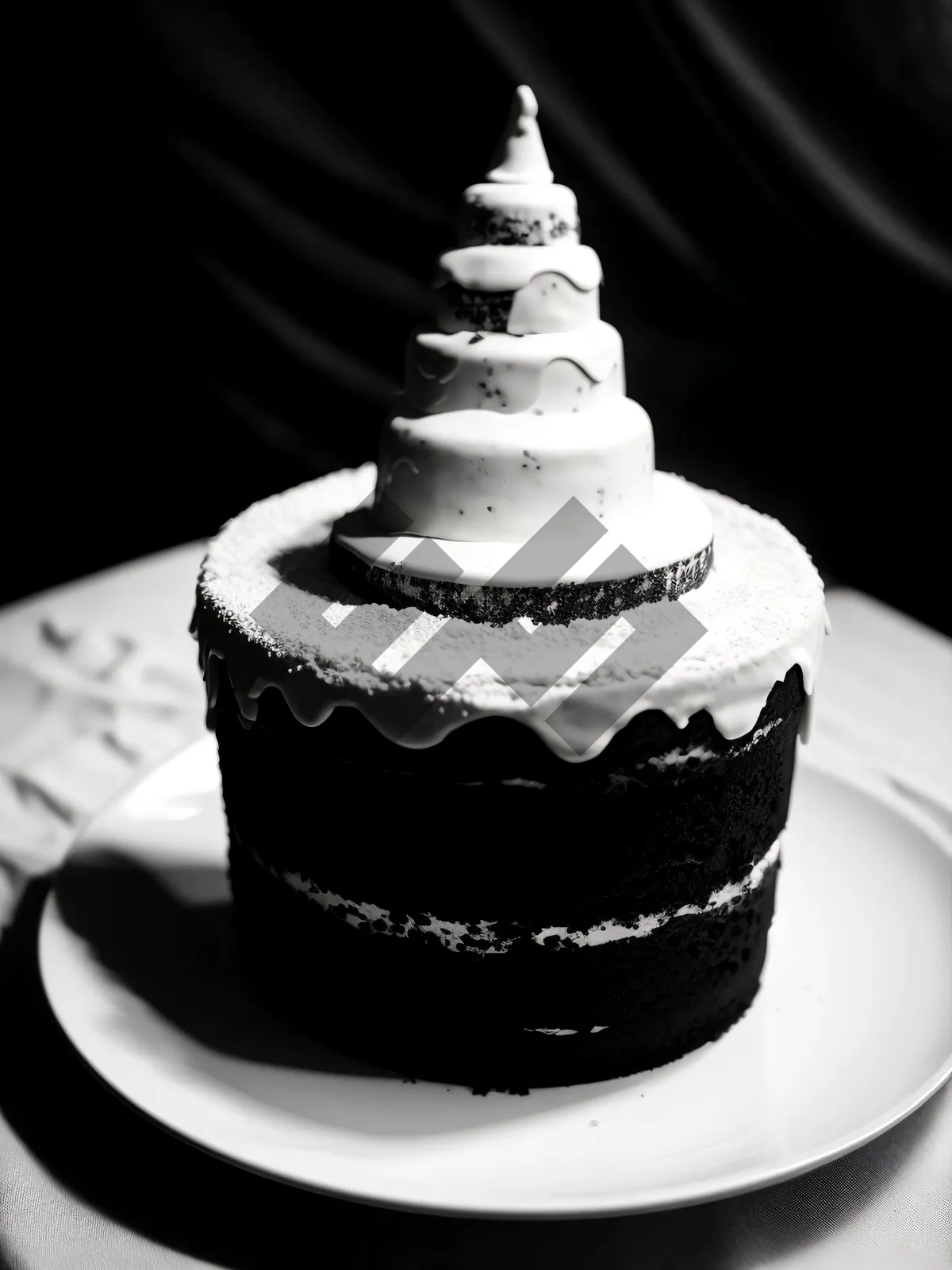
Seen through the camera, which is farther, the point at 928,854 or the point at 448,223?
the point at 448,223

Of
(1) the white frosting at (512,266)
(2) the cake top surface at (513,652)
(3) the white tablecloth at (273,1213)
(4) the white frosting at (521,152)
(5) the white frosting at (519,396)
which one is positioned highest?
(4) the white frosting at (521,152)

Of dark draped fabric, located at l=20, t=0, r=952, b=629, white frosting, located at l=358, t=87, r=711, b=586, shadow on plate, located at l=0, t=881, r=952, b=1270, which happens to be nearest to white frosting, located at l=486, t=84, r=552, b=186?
white frosting, located at l=358, t=87, r=711, b=586

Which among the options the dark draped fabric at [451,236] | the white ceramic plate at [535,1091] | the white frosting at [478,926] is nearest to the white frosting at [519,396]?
the white frosting at [478,926]

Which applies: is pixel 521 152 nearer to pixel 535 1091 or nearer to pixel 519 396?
pixel 519 396

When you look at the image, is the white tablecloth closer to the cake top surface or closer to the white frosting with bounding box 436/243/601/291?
the cake top surface

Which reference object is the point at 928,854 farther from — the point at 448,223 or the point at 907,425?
the point at 448,223

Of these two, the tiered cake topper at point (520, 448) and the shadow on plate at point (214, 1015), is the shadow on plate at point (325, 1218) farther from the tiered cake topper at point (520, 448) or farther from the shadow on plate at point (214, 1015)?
the tiered cake topper at point (520, 448)

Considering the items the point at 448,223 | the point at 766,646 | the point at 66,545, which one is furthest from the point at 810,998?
the point at 66,545
